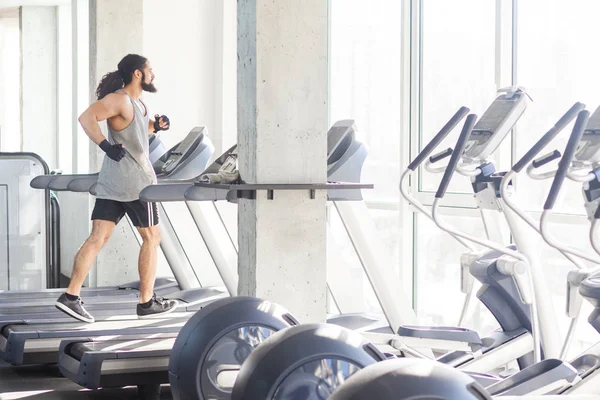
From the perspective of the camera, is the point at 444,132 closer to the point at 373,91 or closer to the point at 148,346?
the point at 148,346

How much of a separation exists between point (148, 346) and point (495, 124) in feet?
6.44

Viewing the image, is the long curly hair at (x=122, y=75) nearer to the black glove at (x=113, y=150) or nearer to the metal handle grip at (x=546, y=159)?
the black glove at (x=113, y=150)

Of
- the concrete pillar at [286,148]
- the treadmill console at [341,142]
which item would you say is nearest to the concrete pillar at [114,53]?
the treadmill console at [341,142]

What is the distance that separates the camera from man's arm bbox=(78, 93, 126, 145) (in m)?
5.39

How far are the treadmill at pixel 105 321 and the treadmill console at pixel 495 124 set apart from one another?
6.71ft

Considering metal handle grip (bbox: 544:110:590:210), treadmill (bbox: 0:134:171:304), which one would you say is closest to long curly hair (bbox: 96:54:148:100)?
treadmill (bbox: 0:134:171:304)

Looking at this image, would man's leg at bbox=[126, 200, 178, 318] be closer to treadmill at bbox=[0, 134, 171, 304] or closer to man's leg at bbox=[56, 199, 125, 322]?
man's leg at bbox=[56, 199, 125, 322]

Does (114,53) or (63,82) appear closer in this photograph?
(114,53)

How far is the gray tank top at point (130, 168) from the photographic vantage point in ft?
18.1

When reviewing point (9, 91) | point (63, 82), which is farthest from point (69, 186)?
point (9, 91)

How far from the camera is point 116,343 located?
189 inches

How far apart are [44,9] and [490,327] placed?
8.25 meters

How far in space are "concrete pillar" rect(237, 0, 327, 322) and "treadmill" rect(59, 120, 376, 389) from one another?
9.8 inches

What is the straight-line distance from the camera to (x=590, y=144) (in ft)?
11.1
